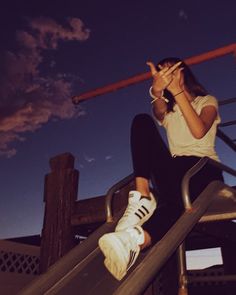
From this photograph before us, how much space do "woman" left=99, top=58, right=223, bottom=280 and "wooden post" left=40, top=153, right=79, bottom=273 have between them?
4.16 ft

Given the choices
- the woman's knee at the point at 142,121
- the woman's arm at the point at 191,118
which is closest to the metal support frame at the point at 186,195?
the woman's arm at the point at 191,118

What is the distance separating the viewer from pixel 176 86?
1.75 m

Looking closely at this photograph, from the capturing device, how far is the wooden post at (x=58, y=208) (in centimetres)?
281

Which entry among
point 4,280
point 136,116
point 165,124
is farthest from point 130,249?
point 4,280

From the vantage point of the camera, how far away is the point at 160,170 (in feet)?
5.56

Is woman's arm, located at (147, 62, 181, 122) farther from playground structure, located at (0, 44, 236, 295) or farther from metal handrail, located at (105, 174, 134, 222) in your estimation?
metal handrail, located at (105, 174, 134, 222)

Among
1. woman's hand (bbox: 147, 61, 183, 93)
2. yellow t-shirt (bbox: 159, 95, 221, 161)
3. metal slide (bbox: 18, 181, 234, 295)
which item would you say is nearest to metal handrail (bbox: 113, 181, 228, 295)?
metal slide (bbox: 18, 181, 234, 295)

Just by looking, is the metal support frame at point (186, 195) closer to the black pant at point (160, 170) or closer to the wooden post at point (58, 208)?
the black pant at point (160, 170)

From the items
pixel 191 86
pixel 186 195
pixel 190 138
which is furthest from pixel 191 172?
pixel 191 86

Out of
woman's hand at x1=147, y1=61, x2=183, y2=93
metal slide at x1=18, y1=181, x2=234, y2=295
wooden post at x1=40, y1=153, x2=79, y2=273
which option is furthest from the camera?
wooden post at x1=40, y1=153, x2=79, y2=273

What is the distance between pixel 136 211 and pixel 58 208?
5.35 feet

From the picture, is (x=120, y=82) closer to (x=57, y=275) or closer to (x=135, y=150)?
(x=135, y=150)

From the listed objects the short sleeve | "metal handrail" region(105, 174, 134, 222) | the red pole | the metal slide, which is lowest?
the metal slide

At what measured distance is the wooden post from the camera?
9.21ft
